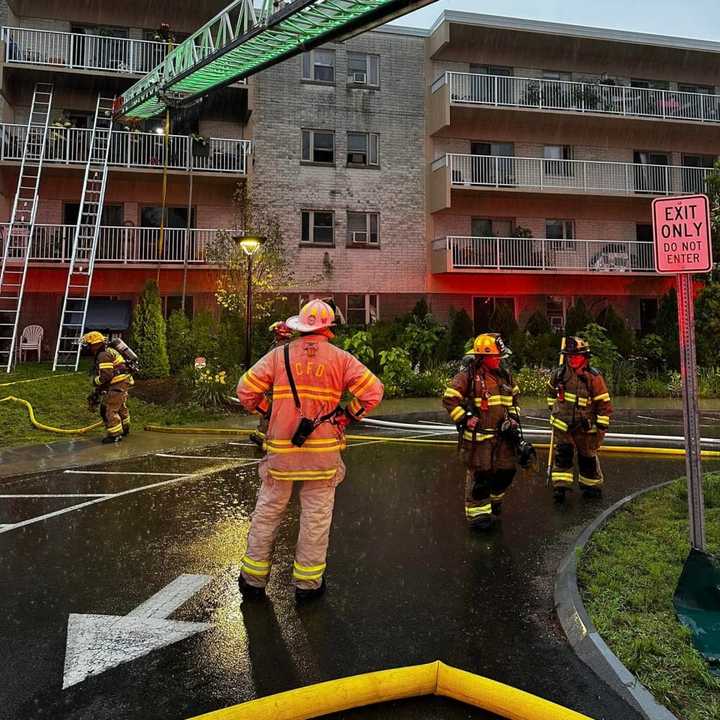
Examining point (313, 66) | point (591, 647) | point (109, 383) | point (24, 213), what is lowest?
point (591, 647)

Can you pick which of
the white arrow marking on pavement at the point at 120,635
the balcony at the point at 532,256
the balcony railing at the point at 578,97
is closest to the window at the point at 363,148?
the balcony railing at the point at 578,97

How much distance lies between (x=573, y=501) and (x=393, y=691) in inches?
161

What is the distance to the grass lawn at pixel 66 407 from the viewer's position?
34.0ft

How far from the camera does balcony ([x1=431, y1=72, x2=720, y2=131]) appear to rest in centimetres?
2041

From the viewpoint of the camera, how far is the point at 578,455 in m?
6.62

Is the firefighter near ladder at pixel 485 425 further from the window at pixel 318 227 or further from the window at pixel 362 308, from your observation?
the window at pixel 318 227

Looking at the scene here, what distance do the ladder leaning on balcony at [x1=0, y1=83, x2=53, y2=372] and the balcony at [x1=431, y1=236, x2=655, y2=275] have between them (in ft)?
39.5

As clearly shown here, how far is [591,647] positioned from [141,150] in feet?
61.4

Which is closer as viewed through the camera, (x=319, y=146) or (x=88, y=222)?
(x=88, y=222)

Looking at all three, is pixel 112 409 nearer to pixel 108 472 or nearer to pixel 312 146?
pixel 108 472

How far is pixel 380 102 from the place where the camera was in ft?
69.5

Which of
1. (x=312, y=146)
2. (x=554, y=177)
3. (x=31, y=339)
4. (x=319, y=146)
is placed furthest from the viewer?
(x=554, y=177)

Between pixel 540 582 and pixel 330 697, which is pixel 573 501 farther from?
pixel 330 697

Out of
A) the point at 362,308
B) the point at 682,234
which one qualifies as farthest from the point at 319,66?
the point at 682,234
